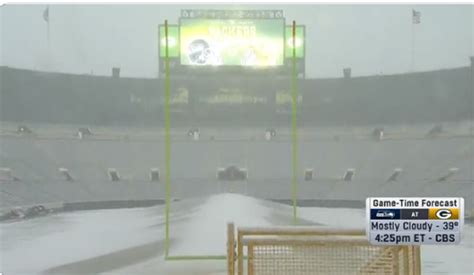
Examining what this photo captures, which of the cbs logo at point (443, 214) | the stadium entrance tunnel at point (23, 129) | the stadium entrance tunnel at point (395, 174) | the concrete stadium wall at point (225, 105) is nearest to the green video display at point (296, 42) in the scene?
the concrete stadium wall at point (225, 105)

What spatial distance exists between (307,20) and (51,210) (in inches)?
106

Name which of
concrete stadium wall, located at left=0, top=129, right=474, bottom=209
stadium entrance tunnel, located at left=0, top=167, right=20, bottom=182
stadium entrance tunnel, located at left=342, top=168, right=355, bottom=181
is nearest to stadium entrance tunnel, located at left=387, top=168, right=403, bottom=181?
concrete stadium wall, located at left=0, top=129, right=474, bottom=209

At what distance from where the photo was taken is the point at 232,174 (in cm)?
514

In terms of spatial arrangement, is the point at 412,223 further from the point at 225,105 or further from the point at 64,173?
the point at 64,173

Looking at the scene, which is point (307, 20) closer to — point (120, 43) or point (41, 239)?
point (120, 43)

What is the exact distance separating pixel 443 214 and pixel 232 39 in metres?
2.47

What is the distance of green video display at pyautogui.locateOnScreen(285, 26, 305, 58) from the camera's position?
4.83m

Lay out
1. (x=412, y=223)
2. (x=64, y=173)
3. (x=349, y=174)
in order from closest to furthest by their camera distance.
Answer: (x=412, y=223) < (x=64, y=173) < (x=349, y=174)

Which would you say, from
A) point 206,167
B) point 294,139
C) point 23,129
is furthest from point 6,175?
point 294,139

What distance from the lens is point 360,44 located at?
16.6 ft

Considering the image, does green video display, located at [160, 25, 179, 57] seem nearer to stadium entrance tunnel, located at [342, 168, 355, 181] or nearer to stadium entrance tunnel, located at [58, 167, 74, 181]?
stadium entrance tunnel, located at [58, 167, 74, 181]

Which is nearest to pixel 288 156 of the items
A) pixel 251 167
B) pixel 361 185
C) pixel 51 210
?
pixel 251 167

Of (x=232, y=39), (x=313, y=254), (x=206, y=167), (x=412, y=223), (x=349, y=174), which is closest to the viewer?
(x=412, y=223)

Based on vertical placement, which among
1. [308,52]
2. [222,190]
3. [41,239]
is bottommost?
[41,239]
